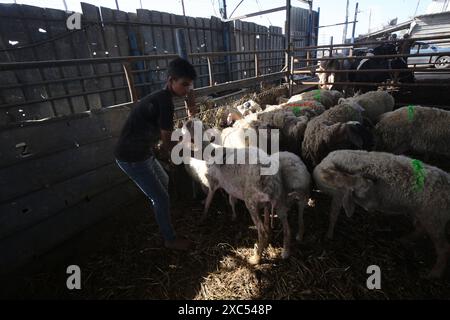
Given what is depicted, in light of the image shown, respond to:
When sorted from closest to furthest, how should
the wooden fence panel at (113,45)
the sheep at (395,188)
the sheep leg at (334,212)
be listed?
the sheep at (395,188) < the sheep leg at (334,212) < the wooden fence panel at (113,45)

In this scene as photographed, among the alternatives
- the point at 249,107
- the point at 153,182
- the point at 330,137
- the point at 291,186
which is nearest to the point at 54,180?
the point at 153,182

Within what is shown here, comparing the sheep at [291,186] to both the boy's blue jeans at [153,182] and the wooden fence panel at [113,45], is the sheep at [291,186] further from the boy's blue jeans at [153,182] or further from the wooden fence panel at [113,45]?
the wooden fence panel at [113,45]

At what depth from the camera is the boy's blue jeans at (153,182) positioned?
Result: 2.71 m

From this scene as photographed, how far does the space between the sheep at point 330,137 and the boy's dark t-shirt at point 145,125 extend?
2629 mm

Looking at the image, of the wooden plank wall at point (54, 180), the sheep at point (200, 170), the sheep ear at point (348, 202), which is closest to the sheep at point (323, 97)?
the sheep at point (200, 170)

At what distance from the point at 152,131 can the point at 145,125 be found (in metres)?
0.10

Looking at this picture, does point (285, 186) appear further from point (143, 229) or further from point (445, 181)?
point (143, 229)

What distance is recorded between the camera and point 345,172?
2920mm

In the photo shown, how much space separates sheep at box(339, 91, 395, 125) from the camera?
214 inches

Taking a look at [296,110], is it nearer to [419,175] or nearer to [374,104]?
[374,104]

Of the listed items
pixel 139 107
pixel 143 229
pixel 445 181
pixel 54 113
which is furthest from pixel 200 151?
pixel 54 113

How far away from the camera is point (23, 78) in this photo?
6.20 metres

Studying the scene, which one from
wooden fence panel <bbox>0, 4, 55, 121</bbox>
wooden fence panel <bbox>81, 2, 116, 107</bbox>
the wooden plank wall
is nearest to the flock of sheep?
the wooden plank wall

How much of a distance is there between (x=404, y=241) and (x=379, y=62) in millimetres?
7639
